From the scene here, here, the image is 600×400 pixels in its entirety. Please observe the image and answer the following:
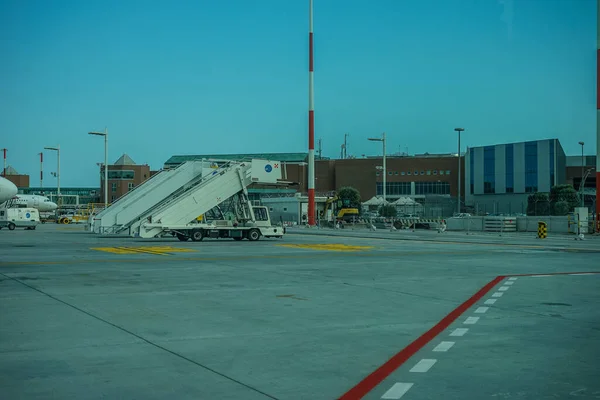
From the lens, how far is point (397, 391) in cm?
636

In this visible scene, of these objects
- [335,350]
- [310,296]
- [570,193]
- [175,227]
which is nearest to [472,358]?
[335,350]

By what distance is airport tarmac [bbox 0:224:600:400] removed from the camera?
259 inches

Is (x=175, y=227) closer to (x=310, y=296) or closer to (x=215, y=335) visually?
(x=310, y=296)

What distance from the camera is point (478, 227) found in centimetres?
6031

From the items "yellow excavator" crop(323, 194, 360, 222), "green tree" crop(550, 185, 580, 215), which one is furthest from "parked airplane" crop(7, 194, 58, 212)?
"green tree" crop(550, 185, 580, 215)

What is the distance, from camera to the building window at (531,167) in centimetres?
9650

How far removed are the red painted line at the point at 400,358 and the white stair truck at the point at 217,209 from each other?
84.5 feet

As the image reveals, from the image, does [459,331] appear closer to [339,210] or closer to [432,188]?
[339,210]

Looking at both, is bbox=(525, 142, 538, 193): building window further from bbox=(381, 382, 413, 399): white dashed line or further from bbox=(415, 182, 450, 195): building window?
bbox=(381, 382, 413, 399): white dashed line

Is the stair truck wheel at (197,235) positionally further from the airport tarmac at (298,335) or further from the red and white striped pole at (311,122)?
the red and white striped pole at (311,122)

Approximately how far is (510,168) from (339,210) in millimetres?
29548

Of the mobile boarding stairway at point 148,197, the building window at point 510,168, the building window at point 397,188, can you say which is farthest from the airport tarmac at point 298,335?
the building window at point 397,188

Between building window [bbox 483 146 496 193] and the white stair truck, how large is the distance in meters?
68.2

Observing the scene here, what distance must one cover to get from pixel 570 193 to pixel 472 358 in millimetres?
87397
